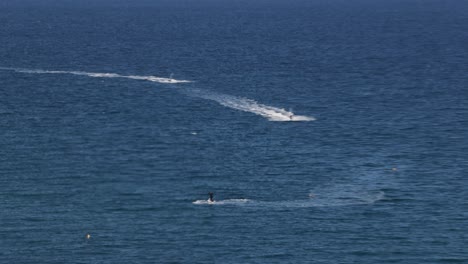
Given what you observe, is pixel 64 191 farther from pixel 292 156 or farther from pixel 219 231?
pixel 292 156

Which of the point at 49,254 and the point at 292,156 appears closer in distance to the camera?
the point at 49,254

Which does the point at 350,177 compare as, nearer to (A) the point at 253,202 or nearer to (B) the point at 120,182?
(A) the point at 253,202

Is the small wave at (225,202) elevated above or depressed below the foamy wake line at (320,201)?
below

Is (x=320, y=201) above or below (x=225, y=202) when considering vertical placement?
above

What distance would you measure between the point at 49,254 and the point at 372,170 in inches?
2273

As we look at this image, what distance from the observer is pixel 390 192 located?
159125mm

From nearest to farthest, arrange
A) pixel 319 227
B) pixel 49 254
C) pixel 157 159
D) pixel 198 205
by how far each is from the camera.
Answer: pixel 49 254 < pixel 319 227 < pixel 198 205 < pixel 157 159

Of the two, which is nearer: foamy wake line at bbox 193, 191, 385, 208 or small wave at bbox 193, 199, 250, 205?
foamy wake line at bbox 193, 191, 385, 208

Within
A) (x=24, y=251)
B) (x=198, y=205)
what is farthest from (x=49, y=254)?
(x=198, y=205)

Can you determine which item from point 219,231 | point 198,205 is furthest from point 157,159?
point 219,231

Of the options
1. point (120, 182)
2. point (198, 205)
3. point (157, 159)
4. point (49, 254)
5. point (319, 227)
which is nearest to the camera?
point (49, 254)

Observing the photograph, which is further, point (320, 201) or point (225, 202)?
point (320, 201)

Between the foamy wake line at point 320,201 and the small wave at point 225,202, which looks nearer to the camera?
the foamy wake line at point 320,201

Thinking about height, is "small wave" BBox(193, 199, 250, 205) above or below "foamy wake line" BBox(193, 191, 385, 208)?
below
